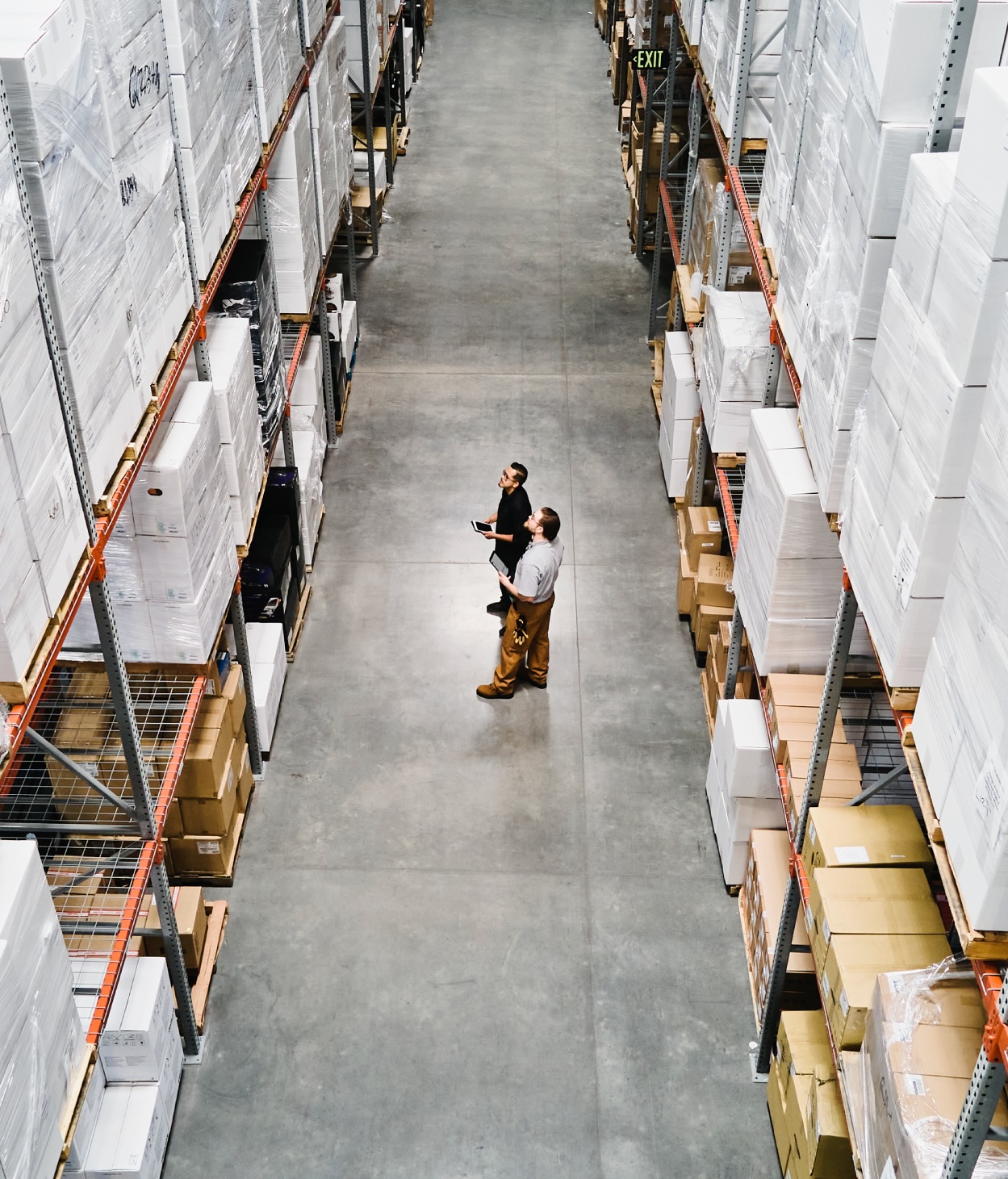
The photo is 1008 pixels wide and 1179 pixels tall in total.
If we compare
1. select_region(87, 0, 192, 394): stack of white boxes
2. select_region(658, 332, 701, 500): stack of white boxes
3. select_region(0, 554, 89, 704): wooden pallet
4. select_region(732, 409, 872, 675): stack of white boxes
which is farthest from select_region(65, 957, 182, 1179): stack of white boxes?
select_region(658, 332, 701, 500): stack of white boxes

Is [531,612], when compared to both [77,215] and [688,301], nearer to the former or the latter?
[688,301]

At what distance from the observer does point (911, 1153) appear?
3598 millimetres

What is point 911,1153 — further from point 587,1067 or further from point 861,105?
point 861,105

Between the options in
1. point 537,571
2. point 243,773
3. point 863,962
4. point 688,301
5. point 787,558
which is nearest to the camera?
point 863,962

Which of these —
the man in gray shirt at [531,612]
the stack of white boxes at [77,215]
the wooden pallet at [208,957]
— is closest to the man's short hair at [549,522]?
the man in gray shirt at [531,612]

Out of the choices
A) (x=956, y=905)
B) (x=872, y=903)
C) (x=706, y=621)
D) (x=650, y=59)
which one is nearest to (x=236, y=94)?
(x=706, y=621)

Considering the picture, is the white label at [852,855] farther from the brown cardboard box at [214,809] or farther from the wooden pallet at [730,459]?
the wooden pallet at [730,459]

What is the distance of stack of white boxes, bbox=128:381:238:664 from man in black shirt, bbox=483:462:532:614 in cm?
245

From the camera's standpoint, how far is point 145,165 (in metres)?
4.93

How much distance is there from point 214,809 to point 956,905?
161 inches

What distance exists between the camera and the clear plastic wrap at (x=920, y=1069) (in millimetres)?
3602

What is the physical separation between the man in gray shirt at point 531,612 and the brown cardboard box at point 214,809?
197cm

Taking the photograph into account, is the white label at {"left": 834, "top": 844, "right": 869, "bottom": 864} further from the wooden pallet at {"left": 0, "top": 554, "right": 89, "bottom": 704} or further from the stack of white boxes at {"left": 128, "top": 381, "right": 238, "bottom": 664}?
the stack of white boxes at {"left": 128, "top": 381, "right": 238, "bottom": 664}

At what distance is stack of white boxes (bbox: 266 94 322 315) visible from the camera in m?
7.71
